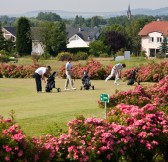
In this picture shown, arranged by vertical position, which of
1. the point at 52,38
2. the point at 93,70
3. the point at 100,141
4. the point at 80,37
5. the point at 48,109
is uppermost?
the point at 80,37

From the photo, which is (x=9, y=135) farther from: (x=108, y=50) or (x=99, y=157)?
(x=108, y=50)

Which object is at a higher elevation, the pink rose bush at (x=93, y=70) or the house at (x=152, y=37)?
the house at (x=152, y=37)

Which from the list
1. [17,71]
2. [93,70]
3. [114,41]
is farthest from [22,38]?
[93,70]

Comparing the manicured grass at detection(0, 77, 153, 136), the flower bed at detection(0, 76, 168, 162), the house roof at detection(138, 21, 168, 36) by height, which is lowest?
the manicured grass at detection(0, 77, 153, 136)

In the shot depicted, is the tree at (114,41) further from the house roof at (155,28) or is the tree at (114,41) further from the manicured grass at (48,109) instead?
the manicured grass at (48,109)

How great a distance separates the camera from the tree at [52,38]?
103 metres

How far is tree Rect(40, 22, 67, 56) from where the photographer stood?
10312 cm

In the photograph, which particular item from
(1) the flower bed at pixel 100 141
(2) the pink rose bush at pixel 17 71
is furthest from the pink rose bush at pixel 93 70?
(1) the flower bed at pixel 100 141

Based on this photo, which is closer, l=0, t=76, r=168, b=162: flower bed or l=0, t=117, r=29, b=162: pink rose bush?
l=0, t=117, r=29, b=162: pink rose bush


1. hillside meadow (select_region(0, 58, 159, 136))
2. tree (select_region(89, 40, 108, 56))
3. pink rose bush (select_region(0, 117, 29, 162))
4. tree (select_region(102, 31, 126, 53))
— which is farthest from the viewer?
tree (select_region(102, 31, 126, 53))

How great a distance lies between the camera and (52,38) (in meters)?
103

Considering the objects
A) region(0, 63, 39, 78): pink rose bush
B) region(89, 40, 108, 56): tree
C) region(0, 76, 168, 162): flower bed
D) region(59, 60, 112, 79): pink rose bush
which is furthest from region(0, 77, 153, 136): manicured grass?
region(89, 40, 108, 56): tree

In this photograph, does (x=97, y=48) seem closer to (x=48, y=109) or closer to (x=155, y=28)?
(x=155, y=28)

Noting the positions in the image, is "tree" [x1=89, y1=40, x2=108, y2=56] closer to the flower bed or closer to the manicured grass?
the manicured grass
